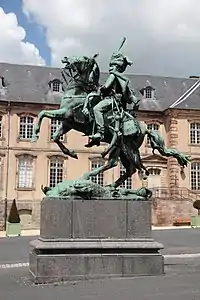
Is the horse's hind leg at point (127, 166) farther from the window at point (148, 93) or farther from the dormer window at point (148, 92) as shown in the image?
the window at point (148, 93)

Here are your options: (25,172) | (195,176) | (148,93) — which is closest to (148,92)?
(148,93)

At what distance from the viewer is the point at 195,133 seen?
39.7m

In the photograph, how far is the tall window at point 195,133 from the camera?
1551 inches

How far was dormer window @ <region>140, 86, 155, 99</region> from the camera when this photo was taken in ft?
135

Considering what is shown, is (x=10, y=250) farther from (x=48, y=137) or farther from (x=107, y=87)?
(x=48, y=137)

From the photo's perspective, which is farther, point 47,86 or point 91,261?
point 47,86

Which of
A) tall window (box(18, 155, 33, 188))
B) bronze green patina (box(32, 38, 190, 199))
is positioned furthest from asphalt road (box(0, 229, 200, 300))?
tall window (box(18, 155, 33, 188))

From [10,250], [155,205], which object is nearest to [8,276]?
[10,250]

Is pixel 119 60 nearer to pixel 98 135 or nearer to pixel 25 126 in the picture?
pixel 98 135

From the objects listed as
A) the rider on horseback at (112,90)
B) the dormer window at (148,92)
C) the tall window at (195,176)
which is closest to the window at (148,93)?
the dormer window at (148,92)

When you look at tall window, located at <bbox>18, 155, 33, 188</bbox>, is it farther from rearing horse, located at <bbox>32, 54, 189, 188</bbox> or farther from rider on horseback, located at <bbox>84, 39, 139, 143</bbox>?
rider on horseback, located at <bbox>84, 39, 139, 143</bbox>

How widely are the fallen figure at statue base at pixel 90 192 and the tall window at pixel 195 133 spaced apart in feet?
102

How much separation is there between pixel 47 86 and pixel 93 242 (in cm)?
3221

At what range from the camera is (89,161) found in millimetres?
38312
